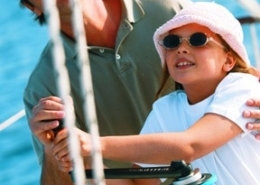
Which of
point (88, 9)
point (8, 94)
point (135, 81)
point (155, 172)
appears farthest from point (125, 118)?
point (8, 94)

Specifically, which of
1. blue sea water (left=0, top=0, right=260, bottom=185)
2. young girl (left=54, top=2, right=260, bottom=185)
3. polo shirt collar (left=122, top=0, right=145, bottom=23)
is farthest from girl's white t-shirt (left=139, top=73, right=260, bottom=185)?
blue sea water (left=0, top=0, right=260, bottom=185)

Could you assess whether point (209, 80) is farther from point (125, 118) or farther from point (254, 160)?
point (125, 118)

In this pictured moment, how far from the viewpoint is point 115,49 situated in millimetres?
2369

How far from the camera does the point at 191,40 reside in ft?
6.27

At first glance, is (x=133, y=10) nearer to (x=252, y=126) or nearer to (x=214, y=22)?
(x=214, y=22)

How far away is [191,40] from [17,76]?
4.54 meters

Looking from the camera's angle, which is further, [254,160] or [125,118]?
[125,118]

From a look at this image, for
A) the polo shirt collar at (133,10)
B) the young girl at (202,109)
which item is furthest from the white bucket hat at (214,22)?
the polo shirt collar at (133,10)

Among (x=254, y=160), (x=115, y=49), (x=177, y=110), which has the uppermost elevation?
(x=115, y=49)

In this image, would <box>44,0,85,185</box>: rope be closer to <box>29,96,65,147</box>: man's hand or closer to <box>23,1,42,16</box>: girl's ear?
<box>29,96,65,147</box>: man's hand

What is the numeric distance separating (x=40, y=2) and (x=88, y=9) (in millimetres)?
131

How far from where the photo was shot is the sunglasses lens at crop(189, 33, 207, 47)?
6.24 ft

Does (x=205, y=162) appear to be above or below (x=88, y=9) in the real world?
below

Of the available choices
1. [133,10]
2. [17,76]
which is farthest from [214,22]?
[17,76]
